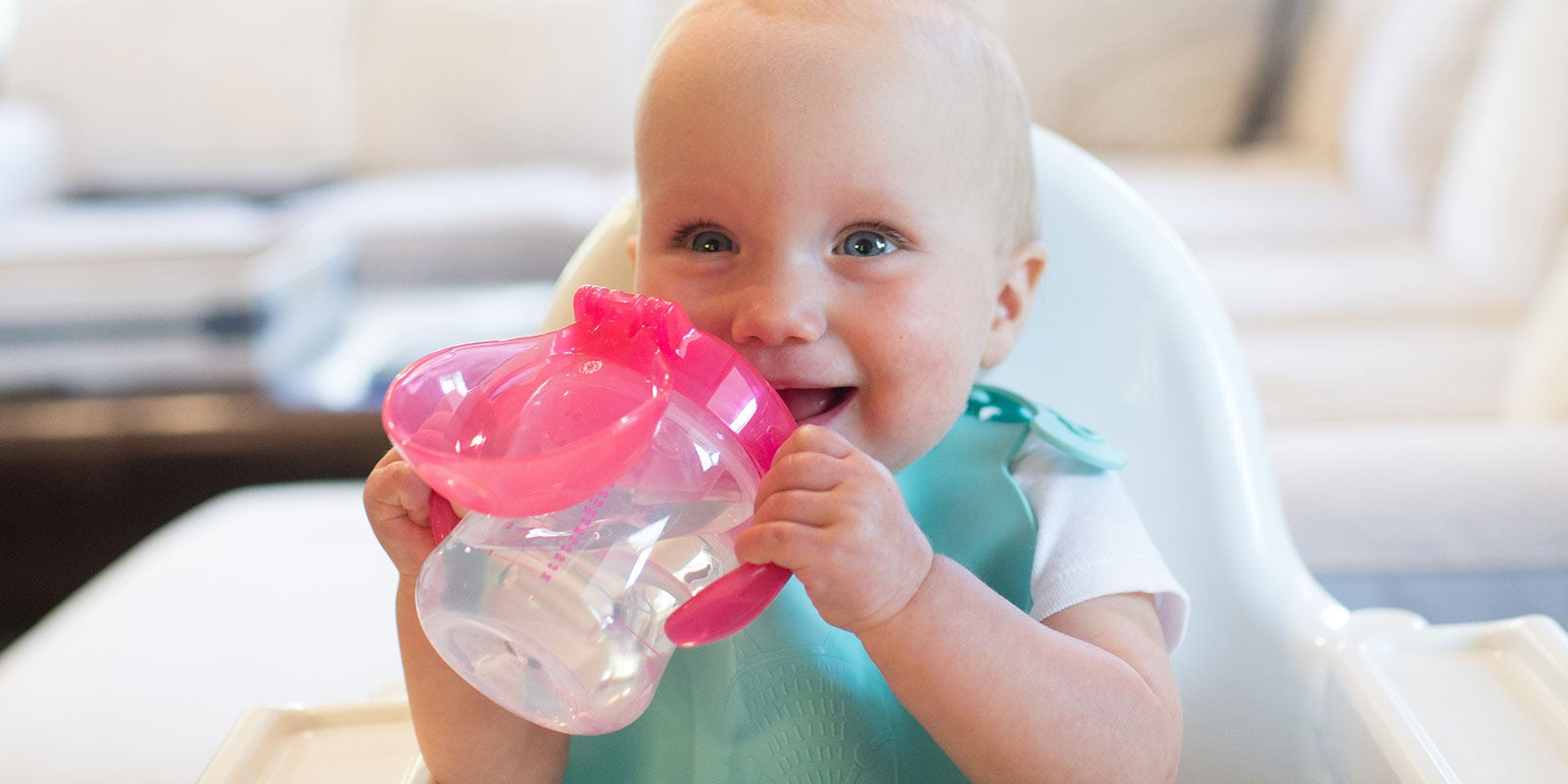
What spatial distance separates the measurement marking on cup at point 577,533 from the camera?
1.43 ft

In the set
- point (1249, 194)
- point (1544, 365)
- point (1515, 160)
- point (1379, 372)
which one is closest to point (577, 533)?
point (1544, 365)

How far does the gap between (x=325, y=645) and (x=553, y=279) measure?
1403 mm

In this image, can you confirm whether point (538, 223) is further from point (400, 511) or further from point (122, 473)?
point (400, 511)

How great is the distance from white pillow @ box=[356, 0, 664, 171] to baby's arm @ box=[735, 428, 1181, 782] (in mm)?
2120

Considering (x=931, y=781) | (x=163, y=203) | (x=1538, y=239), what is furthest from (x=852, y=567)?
(x=163, y=203)

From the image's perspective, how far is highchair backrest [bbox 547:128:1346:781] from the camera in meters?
0.64

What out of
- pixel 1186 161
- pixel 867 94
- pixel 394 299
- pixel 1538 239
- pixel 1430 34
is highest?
pixel 867 94

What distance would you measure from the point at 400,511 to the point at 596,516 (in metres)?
0.11

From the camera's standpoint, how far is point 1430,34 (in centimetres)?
188

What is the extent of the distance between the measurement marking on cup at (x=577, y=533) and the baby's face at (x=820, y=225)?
0.10 meters

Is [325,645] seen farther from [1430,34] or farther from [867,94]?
[1430,34]

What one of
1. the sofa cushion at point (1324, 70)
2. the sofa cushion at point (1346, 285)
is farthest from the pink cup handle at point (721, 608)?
the sofa cushion at point (1324, 70)

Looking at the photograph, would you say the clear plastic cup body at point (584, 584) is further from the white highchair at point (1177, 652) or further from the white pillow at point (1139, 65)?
the white pillow at point (1139, 65)

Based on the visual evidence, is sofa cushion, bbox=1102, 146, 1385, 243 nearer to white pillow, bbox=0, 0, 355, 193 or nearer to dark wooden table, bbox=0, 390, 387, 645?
dark wooden table, bbox=0, 390, 387, 645
